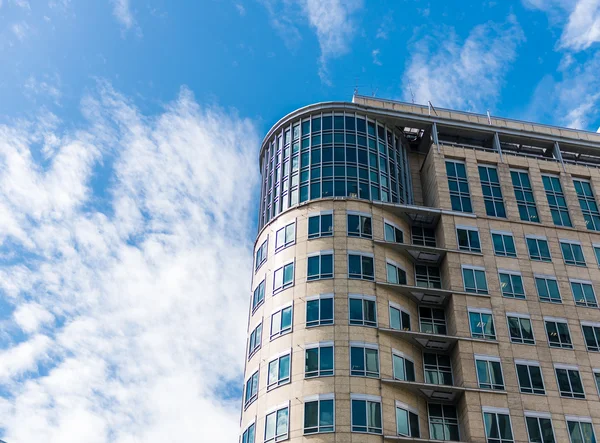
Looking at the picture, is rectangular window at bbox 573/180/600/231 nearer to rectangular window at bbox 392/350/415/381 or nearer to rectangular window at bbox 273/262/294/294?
rectangular window at bbox 392/350/415/381

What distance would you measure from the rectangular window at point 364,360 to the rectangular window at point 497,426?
8611 millimetres

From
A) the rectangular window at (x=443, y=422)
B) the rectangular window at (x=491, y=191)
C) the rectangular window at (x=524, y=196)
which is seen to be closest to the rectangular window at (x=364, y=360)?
the rectangular window at (x=443, y=422)

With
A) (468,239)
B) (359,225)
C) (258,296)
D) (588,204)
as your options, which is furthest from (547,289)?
(258,296)

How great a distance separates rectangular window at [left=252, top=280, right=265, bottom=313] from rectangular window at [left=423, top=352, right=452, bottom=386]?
1428 cm

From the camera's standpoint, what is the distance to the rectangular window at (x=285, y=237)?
54.4m

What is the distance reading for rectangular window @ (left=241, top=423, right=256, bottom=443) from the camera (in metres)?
47.3

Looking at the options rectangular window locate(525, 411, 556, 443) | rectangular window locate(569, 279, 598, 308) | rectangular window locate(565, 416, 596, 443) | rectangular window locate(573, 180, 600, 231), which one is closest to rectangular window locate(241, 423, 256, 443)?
rectangular window locate(525, 411, 556, 443)

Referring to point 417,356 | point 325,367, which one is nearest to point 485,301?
point 417,356

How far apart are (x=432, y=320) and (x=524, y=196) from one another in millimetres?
16625

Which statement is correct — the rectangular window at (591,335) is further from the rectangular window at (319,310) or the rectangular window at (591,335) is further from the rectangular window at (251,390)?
the rectangular window at (251,390)

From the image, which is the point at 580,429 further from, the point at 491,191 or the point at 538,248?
the point at 491,191

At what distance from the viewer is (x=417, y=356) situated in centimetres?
5038

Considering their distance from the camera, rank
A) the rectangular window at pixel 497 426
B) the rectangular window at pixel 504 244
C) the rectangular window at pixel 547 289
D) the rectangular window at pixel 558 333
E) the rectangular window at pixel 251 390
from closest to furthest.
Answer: the rectangular window at pixel 497 426, the rectangular window at pixel 251 390, the rectangular window at pixel 558 333, the rectangular window at pixel 547 289, the rectangular window at pixel 504 244

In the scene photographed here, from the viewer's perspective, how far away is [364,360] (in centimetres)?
4684
